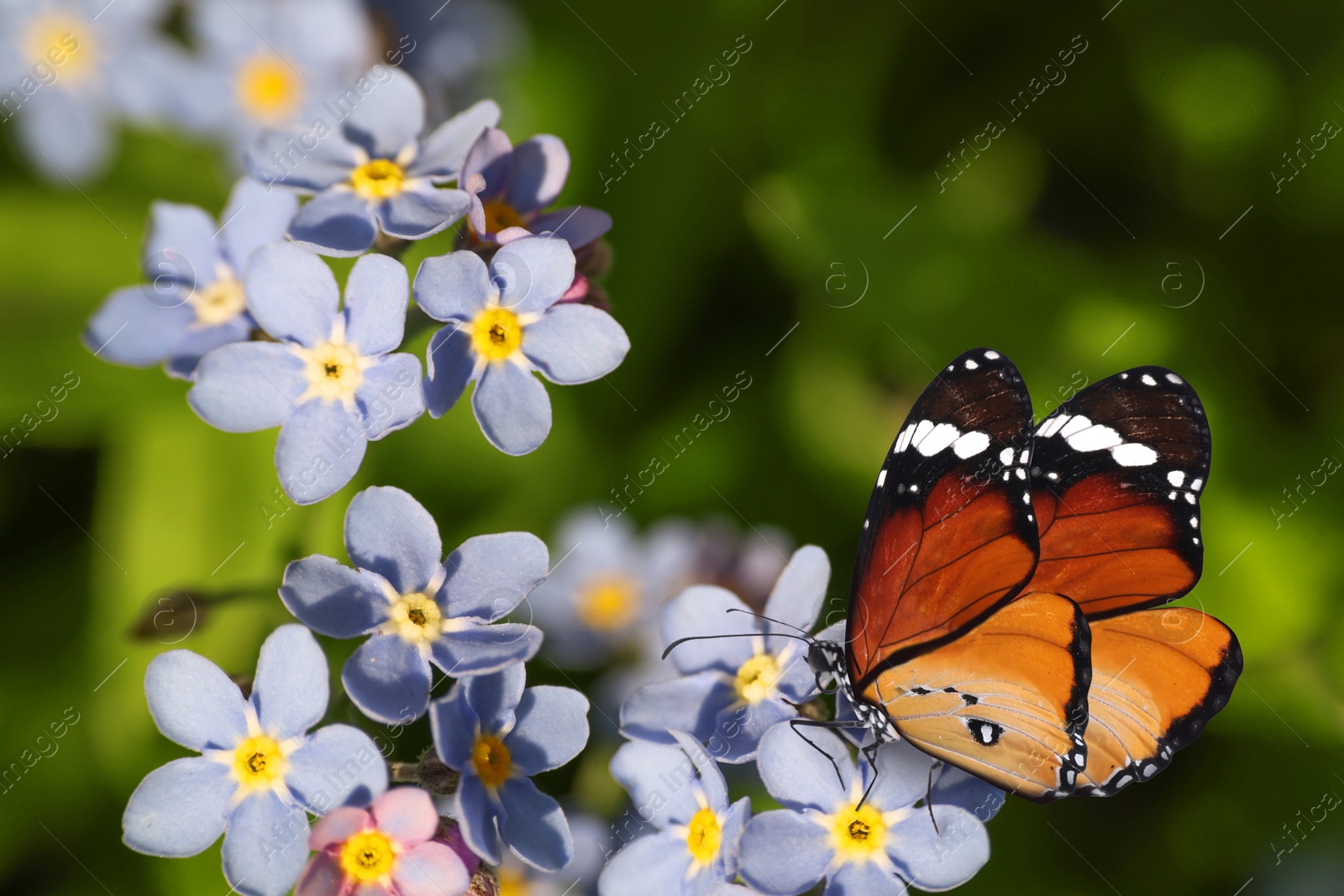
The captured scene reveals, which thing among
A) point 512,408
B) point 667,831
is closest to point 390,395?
point 512,408

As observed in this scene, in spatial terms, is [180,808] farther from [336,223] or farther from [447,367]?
[336,223]

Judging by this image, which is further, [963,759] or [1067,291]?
[1067,291]

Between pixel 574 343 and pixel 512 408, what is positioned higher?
pixel 574 343

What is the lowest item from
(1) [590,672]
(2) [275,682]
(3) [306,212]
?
(1) [590,672]

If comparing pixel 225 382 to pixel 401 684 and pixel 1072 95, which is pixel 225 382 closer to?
pixel 401 684

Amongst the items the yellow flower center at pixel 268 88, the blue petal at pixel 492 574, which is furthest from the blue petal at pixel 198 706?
the yellow flower center at pixel 268 88

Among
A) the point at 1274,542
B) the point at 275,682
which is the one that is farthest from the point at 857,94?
the point at 275,682

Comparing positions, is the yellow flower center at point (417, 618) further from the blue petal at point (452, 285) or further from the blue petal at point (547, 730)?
the blue petal at point (452, 285)
